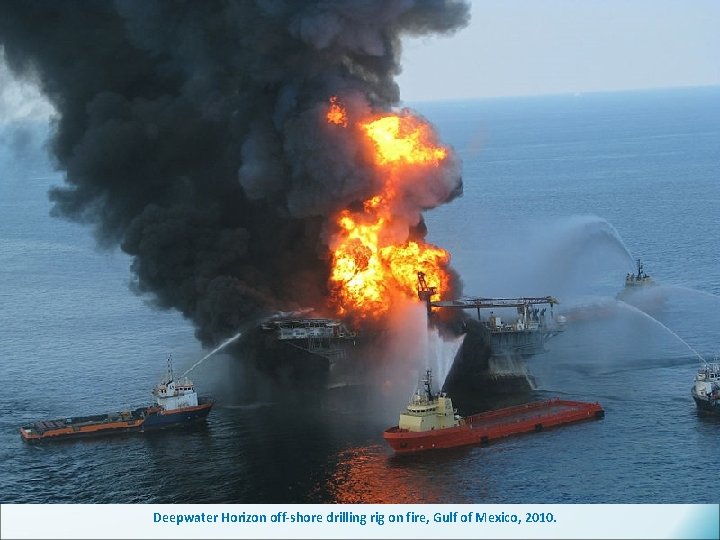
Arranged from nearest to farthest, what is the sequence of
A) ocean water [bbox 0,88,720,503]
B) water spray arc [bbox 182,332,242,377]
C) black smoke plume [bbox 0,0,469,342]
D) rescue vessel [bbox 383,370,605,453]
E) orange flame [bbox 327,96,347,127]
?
ocean water [bbox 0,88,720,503]
rescue vessel [bbox 383,370,605,453]
orange flame [bbox 327,96,347,127]
black smoke plume [bbox 0,0,469,342]
water spray arc [bbox 182,332,242,377]

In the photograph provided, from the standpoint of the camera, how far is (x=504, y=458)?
8244cm

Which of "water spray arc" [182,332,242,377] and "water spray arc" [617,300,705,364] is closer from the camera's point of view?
"water spray arc" [182,332,242,377]

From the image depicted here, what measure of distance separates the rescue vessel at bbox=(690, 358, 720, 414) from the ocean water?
1.06 meters

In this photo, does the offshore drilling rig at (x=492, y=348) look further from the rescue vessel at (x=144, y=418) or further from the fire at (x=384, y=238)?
the rescue vessel at (x=144, y=418)

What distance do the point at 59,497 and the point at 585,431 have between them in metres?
35.8

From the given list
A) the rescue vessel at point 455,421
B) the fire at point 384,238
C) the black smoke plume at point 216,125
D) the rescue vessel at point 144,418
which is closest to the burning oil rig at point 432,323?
the fire at point 384,238

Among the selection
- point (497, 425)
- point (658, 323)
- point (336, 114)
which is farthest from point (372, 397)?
point (658, 323)

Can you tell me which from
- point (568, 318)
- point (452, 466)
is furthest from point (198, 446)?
point (568, 318)

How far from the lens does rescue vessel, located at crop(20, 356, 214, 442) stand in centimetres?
9169

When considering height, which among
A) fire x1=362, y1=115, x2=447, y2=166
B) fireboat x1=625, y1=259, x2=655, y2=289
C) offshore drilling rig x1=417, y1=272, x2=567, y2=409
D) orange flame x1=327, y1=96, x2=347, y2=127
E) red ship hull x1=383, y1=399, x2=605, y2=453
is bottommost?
red ship hull x1=383, y1=399, x2=605, y2=453

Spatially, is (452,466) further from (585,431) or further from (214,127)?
(214,127)

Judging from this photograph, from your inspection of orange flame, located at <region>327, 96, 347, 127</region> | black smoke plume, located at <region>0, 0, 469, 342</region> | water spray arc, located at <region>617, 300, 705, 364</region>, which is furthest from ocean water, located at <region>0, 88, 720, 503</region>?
orange flame, located at <region>327, 96, 347, 127</region>

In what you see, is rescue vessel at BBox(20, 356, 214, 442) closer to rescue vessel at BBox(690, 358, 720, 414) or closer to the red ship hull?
the red ship hull

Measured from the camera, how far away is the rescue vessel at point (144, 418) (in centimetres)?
9169
